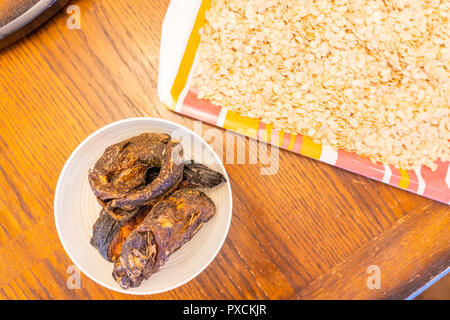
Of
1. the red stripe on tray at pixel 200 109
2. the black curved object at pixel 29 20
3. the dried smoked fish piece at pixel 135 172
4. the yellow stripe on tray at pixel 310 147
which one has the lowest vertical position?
the yellow stripe on tray at pixel 310 147

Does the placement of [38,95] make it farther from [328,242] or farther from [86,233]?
[328,242]

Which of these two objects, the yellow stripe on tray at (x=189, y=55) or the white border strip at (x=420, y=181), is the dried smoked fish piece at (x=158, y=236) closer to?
the yellow stripe on tray at (x=189, y=55)

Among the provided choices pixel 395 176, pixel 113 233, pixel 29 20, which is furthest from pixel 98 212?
pixel 395 176

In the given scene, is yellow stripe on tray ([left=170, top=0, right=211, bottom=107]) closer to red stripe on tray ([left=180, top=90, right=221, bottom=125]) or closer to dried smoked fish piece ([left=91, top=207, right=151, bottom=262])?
red stripe on tray ([left=180, top=90, right=221, bottom=125])

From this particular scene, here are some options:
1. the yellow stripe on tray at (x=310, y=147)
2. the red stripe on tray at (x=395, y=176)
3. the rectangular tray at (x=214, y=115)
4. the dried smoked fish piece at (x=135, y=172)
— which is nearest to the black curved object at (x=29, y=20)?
the rectangular tray at (x=214, y=115)

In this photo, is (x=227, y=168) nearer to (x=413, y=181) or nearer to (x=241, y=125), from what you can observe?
(x=241, y=125)

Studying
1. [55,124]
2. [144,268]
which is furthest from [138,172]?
[55,124]
